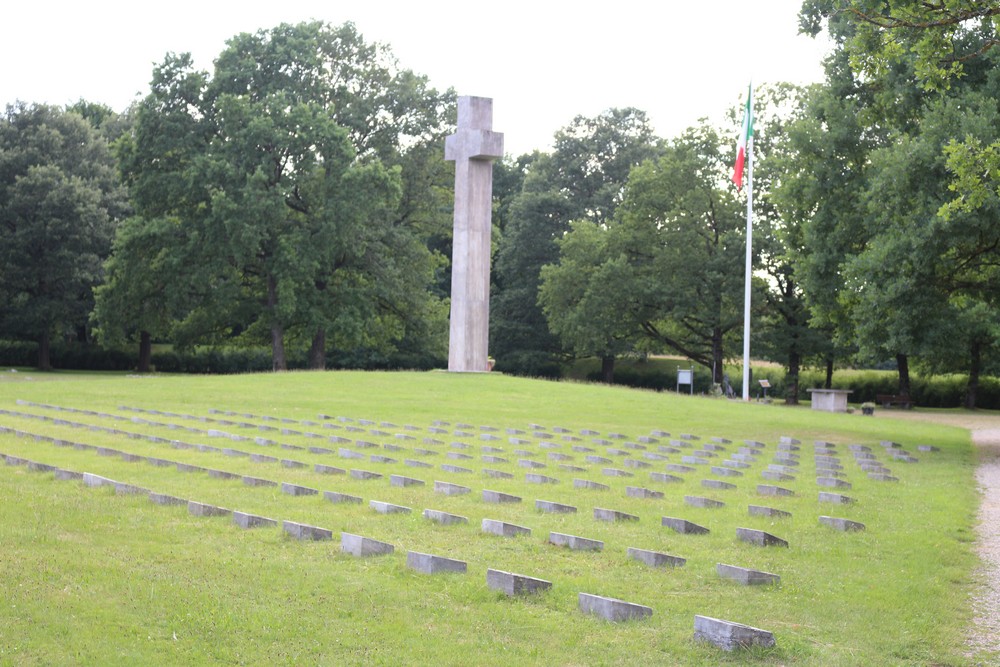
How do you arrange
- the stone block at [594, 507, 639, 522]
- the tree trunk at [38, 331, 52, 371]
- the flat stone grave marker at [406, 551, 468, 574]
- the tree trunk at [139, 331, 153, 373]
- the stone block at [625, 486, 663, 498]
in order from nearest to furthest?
the flat stone grave marker at [406, 551, 468, 574], the stone block at [594, 507, 639, 522], the stone block at [625, 486, 663, 498], the tree trunk at [38, 331, 52, 371], the tree trunk at [139, 331, 153, 373]

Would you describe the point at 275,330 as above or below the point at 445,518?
above

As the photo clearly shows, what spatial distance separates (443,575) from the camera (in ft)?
24.3

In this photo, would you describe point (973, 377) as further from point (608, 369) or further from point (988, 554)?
point (988, 554)

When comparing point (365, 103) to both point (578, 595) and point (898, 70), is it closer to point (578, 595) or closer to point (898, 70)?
point (898, 70)

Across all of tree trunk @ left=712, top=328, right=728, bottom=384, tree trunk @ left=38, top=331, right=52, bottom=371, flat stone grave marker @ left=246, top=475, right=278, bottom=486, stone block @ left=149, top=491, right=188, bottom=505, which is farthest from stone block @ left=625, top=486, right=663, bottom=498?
tree trunk @ left=38, top=331, right=52, bottom=371

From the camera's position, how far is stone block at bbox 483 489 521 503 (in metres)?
10.9

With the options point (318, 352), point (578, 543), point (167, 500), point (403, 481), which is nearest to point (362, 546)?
point (578, 543)

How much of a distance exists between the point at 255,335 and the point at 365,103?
11.0 meters

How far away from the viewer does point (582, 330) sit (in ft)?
156

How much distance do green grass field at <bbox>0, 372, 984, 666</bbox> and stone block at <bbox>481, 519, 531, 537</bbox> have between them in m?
0.13

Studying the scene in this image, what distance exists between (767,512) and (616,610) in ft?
14.8

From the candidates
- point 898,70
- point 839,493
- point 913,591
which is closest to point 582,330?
point 898,70

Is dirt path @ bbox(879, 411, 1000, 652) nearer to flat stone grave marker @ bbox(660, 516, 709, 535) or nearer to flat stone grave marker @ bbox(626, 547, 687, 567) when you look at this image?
flat stone grave marker @ bbox(626, 547, 687, 567)

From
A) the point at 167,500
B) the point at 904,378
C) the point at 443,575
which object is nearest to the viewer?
the point at 443,575
